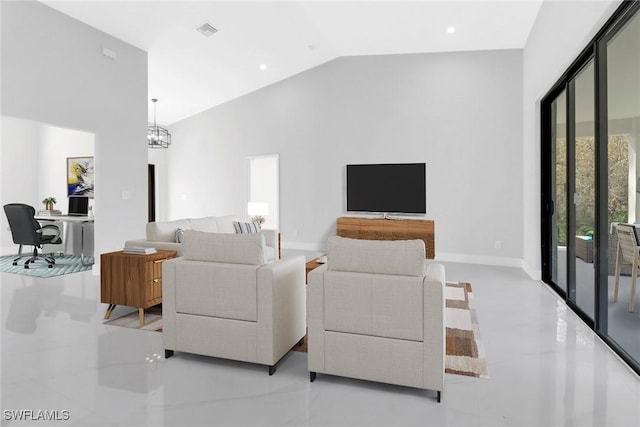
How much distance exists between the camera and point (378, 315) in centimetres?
212

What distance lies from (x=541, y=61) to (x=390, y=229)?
10.4 ft

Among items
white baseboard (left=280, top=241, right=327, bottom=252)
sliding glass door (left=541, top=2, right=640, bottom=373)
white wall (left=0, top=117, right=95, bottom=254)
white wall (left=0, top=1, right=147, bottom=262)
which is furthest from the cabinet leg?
white wall (left=0, top=117, right=95, bottom=254)

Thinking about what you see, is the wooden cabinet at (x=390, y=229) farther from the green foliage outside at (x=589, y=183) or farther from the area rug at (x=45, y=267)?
the area rug at (x=45, y=267)

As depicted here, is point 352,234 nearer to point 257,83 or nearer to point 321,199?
point 321,199

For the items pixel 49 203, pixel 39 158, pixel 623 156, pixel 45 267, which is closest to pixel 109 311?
pixel 45 267

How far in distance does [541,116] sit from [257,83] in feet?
16.6

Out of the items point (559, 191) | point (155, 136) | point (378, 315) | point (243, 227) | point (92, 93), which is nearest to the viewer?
point (378, 315)

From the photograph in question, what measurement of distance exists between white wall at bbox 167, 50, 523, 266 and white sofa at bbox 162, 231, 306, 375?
4.59 m

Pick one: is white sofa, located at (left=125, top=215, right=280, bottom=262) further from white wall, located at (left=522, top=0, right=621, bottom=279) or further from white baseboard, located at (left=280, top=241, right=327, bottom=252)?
white wall, located at (left=522, top=0, right=621, bottom=279)

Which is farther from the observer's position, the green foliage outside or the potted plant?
the potted plant

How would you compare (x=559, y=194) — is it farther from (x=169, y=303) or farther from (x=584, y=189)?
(x=169, y=303)

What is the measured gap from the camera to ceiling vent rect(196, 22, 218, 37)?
533 centimetres

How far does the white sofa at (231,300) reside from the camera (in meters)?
2.36

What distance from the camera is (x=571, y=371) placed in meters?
2.43
